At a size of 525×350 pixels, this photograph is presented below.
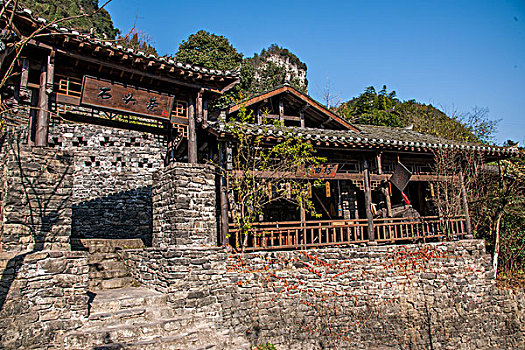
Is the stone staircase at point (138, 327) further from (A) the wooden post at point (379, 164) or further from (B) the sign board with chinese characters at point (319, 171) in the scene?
(A) the wooden post at point (379, 164)

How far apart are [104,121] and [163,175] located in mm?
2027

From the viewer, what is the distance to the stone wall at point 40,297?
16.6 feet

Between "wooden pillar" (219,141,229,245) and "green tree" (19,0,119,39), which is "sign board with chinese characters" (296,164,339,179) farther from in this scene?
"green tree" (19,0,119,39)

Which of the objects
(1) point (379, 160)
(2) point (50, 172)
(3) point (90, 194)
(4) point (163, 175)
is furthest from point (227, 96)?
(2) point (50, 172)

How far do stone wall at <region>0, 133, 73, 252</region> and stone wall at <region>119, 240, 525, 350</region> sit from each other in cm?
202

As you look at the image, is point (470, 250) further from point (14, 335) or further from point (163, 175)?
point (14, 335)

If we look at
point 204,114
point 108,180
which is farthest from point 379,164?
point 108,180

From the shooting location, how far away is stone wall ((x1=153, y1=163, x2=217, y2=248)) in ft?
24.2

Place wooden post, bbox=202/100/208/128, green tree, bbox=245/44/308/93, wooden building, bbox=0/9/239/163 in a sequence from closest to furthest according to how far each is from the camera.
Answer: wooden building, bbox=0/9/239/163 < wooden post, bbox=202/100/208/128 < green tree, bbox=245/44/308/93

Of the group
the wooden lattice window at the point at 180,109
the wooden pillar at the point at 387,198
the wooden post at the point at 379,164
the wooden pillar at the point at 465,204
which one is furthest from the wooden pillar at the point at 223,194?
the wooden pillar at the point at 465,204

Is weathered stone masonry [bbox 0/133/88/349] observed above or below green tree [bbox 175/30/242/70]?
below

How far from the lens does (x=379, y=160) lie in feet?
36.2

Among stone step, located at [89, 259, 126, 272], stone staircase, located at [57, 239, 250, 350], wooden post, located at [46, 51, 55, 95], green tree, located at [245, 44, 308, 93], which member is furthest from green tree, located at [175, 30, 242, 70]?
stone staircase, located at [57, 239, 250, 350]

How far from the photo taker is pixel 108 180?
535 inches
